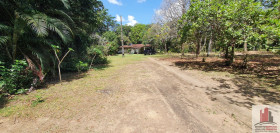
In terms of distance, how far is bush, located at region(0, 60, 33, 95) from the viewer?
12.3 feet

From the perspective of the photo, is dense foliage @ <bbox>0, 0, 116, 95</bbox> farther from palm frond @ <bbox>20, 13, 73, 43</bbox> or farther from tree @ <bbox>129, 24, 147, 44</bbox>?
tree @ <bbox>129, 24, 147, 44</bbox>

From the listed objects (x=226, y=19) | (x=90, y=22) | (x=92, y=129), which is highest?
(x=90, y=22)

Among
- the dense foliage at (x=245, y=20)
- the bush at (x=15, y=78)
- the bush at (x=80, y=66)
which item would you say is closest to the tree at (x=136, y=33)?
the bush at (x=80, y=66)

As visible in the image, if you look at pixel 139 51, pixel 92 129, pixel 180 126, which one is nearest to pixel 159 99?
pixel 180 126

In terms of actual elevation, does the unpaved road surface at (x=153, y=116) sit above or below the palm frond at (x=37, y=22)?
below

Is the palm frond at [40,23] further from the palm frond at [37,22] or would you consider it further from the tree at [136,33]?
the tree at [136,33]

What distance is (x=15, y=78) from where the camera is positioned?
13.4 ft

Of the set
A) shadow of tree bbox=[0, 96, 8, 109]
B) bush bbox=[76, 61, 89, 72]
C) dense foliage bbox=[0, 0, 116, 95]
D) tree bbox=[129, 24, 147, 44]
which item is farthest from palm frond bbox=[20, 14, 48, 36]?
tree bbox=[129, 24, 147, 44]

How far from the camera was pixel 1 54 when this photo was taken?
4.21 m

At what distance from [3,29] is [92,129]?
4893 mm

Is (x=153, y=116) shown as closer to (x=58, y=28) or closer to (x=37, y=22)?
(x=37, y=22)

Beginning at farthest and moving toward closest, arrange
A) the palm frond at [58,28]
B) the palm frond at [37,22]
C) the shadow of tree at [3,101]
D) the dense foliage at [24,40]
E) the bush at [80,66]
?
the bush at [80,66] → the palm frond at [58,28] → the palm frond at [37,22] → the dense foliage at [24,40] → the shadow of tree at [3,101]

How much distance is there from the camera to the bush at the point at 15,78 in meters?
3.76

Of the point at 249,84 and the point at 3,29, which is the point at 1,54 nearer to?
the point at 3,29
